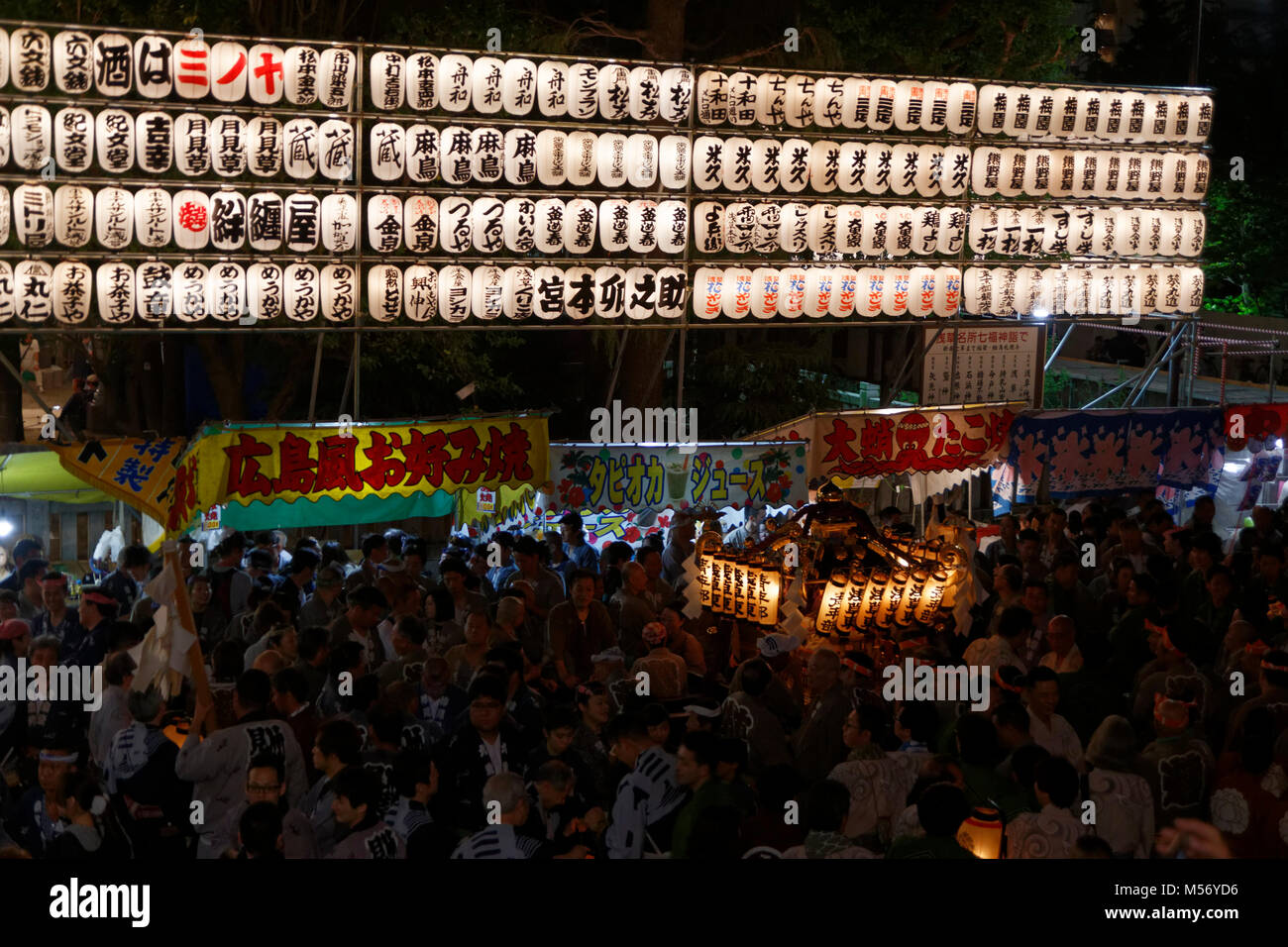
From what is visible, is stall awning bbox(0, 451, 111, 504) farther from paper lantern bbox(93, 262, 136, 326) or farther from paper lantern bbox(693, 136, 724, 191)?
paper lantern bbox(693, 136, 724, 191)

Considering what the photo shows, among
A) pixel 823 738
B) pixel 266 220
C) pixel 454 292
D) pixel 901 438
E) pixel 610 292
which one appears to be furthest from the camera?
pixel 901 438

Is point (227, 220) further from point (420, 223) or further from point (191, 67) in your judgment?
point (420, 223)

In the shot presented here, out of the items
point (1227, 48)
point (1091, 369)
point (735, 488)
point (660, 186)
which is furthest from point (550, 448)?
point (1227, 48)

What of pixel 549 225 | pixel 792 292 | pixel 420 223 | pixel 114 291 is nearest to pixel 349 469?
pixel 420 223

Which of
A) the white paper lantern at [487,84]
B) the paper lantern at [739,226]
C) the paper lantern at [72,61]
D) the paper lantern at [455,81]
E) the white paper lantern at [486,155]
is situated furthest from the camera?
the paper lantern at [739,226]

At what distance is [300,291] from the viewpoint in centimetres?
1376

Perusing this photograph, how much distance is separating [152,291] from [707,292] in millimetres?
6081

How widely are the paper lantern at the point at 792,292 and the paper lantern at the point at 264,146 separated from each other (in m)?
5.95

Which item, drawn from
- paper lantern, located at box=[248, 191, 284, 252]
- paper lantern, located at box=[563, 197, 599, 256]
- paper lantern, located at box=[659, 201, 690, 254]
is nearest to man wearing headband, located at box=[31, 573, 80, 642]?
paper lantern, located at box=[248, 191, 284, 252]

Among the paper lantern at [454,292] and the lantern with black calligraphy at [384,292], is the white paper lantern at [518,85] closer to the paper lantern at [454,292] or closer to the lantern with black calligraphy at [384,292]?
the paper lantern at [454,292]

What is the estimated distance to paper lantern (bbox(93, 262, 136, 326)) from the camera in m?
13.1

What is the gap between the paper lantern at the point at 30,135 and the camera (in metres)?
12.6

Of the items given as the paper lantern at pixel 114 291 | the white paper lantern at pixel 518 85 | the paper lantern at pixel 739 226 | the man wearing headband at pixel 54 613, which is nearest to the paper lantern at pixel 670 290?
the paper lantern at pixel 739 226

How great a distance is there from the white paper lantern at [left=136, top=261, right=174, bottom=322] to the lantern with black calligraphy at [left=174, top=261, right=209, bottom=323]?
0.06 metres
